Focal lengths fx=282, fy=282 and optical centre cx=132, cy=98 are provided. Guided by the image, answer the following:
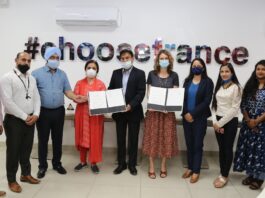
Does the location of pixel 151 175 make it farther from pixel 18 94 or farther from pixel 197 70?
pixel 18 94

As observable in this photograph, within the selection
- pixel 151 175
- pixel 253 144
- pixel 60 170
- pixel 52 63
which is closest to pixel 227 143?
pixel 253 144

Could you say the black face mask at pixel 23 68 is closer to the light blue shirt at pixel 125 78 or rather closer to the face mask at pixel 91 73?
the face mask at pixel 91 73

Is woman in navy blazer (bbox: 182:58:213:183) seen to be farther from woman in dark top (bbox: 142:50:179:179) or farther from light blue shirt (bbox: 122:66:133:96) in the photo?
light blue shirt (bbox: 122:66:133:96)

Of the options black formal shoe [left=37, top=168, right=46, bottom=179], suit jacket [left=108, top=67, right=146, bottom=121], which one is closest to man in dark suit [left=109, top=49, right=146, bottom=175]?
suit jacket [left=108, top=67, right=146, bottom=121]

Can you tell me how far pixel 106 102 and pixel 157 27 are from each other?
1.64 meters

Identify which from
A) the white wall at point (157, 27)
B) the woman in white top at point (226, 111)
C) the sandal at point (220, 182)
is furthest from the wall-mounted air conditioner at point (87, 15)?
the sandal at point (220, 182)

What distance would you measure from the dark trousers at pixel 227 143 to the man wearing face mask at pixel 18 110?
6.81ft

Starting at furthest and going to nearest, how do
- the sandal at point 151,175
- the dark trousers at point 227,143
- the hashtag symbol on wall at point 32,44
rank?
the hashtag symbol on wall at point 32,44, the sandal at point 151,175, the dark trousers at point 227,143

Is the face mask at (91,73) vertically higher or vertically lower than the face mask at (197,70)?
lower

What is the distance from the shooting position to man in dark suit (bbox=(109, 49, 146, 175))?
344 centimetres

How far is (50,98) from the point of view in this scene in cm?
328

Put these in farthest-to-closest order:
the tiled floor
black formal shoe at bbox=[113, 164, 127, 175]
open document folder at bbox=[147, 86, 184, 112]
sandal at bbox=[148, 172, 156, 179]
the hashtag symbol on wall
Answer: the hashtag symbol on wall, black formal shoe at bbox=[113, 164, 127, 175], sandal at bbox=[148, 172, 156, 179], open document folder at bbox=[147, 86, 184, 112], the tiled floor

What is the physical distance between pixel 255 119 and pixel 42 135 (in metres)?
2.42

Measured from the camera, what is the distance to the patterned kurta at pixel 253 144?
9.87 ft
